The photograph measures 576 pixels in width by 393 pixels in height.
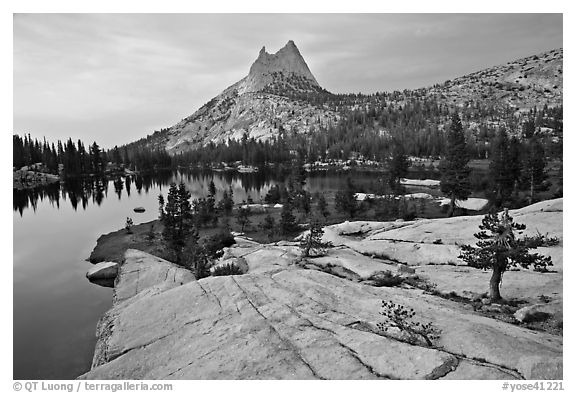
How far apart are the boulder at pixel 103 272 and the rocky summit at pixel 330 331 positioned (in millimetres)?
16434

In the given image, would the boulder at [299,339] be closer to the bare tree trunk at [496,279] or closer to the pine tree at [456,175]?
the bare tree trunk at [496,279]

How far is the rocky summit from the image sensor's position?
28.6 feet

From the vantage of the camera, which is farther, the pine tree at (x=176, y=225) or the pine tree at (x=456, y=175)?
the pine tree at (x=456, y=175)

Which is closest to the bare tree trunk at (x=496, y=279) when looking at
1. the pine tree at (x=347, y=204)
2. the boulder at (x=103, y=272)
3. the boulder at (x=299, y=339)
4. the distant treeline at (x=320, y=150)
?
the boulder at (x=299, y=339)

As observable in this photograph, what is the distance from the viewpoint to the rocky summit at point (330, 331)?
A: 871 centimetres

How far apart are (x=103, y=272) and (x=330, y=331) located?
2958cm

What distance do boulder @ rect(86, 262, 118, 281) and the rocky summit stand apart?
1643cm

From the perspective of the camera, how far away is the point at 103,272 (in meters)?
32.5

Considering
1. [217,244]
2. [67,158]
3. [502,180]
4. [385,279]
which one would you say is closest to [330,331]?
[385,279]

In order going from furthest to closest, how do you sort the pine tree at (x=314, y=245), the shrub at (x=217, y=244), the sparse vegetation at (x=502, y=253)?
the shrub at (x=217, y=244) < the pine tree at (x=314, y=245) < the sparse vegetation at (x=502, y=253)

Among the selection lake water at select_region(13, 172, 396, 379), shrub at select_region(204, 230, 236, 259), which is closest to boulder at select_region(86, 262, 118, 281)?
lake water at select_region(13, 172, 396, 379)

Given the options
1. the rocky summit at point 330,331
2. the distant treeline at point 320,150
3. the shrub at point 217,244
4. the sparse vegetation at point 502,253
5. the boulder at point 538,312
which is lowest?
the shrub at point 217,244

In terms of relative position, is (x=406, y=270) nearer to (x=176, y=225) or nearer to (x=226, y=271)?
(x=226, y=271)

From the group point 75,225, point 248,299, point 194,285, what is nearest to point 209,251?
point 194,285
